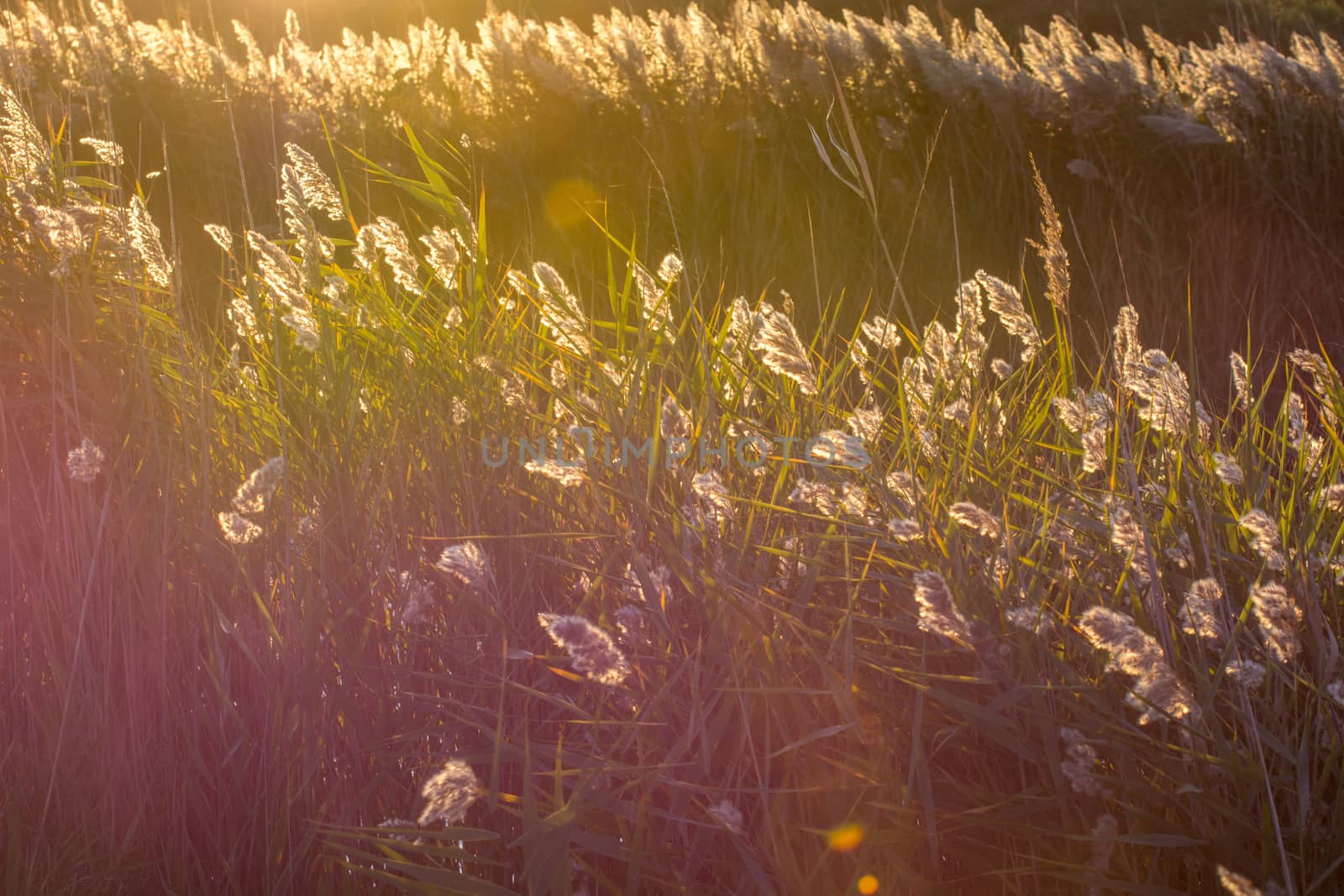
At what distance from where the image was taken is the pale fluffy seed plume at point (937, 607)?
1073 millimetres

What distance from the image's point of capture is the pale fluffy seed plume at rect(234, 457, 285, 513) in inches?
54.7

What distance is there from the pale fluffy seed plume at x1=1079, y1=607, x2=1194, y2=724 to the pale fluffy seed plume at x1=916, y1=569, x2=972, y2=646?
0.12 metres

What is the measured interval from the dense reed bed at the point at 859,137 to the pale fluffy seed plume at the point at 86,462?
5.20ft

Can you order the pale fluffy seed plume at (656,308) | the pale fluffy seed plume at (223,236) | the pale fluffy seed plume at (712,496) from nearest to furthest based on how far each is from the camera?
1. the pale fluffy seed plume at (712,496)
2. the pale fluffy seed plume at (656,308)
3. the pale fluffy seed plume at (223,236)

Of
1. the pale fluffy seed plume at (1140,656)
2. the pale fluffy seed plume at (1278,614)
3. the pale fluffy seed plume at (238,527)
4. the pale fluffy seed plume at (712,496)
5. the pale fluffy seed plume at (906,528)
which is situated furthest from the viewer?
the pale fluffy seed plume at (238,527)

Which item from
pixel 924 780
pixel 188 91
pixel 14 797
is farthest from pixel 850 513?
pixel 188 91

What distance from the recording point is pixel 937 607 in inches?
42.8

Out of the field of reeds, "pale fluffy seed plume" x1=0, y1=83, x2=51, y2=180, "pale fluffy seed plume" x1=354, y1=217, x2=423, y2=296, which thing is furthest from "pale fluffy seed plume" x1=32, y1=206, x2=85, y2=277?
"pale fluffy seed plume" x1=354, y1=217, x2=423, y2=296

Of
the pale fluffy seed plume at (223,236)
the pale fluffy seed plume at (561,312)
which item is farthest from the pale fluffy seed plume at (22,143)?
the pale fluffy seed plume at (561,312)

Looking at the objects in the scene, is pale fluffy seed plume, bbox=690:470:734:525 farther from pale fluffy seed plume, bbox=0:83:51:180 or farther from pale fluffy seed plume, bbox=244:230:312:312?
pale fluffy seed plume, bbox=0:83:51:180

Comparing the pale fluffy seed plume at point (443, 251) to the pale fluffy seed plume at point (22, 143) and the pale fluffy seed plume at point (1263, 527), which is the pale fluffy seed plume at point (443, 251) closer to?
the pale fluffy seed plume at point (22, 143)

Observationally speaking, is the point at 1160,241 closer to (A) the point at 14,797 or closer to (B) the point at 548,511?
(B) the point at 548,511

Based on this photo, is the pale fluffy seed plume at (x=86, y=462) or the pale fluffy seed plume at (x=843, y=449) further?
the pale fluffy seed plume at (x=86, y=462)

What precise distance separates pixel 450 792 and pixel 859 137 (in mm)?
3359
